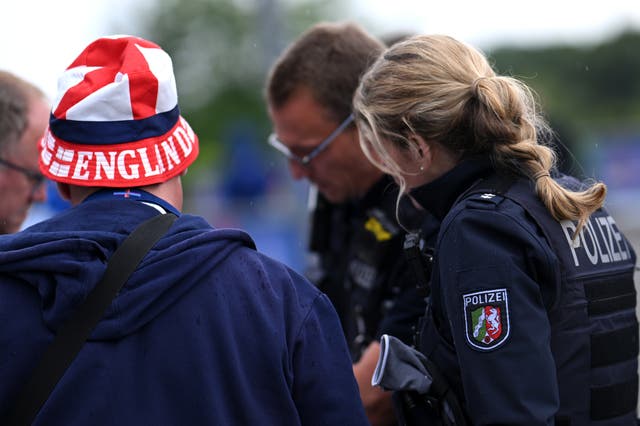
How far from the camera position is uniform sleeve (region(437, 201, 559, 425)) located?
6.31ft

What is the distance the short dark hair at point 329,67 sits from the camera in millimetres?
3395

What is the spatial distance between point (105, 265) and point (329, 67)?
177cm

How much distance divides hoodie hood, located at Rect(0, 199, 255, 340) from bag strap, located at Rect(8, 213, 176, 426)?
0.05 feet

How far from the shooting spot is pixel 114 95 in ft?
6.71

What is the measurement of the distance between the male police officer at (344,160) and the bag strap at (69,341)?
Answer: 4.66 ft

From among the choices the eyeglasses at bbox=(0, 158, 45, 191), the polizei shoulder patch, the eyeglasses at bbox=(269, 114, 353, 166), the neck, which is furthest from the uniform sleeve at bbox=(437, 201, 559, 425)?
the eyeglasses at bbox=(0, 158, 45, 191)

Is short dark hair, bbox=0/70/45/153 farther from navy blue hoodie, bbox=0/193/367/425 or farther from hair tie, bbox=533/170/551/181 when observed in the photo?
hair tie, bbox=533/170/551/181

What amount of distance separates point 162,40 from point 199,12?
3.60 m

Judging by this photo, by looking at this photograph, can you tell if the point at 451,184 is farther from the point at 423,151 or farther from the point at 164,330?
the point at 164,330

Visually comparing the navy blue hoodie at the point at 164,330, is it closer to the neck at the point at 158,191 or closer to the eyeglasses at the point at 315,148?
the neck at the point at 158,191

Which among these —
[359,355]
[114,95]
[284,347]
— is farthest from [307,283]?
[359,355]

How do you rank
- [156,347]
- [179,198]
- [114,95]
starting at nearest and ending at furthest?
[156,347] < [114,95] < [179,198]

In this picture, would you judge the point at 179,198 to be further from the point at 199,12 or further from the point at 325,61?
the point at 199,12

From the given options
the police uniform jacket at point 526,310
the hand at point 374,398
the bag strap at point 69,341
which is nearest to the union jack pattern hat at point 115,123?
the bag strap at point 69,341
